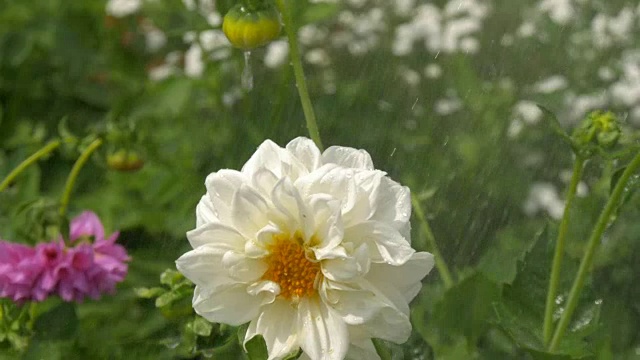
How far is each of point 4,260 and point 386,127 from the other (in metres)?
0.86

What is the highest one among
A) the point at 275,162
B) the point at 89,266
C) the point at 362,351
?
the point at 275,162

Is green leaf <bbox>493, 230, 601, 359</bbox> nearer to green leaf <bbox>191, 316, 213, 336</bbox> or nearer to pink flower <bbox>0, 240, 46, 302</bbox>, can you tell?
green leaf <bbox>191, 316, 213, 336</bbox>

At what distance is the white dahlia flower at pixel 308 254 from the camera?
0.56m

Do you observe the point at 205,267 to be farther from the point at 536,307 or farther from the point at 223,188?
the point at 536,307

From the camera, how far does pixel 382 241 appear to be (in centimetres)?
56

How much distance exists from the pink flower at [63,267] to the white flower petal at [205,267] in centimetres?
36

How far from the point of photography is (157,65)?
7.49 ft

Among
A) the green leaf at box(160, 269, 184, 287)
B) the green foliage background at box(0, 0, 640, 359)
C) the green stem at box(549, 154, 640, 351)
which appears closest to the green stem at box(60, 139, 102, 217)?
the green foliage background at box(0, 0, 640, 359)

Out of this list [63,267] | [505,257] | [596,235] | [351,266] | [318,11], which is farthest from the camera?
[318,11]

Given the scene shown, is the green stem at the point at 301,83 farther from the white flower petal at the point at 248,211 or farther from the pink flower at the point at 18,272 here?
the pink flower at the point at 18,272

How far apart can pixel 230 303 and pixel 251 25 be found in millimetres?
231

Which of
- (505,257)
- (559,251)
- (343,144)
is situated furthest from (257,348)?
(343,144)

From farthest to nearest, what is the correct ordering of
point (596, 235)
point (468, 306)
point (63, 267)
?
point (63, 267) < point (468, 306) < point (596, 235)

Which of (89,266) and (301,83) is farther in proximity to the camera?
(89,266)
